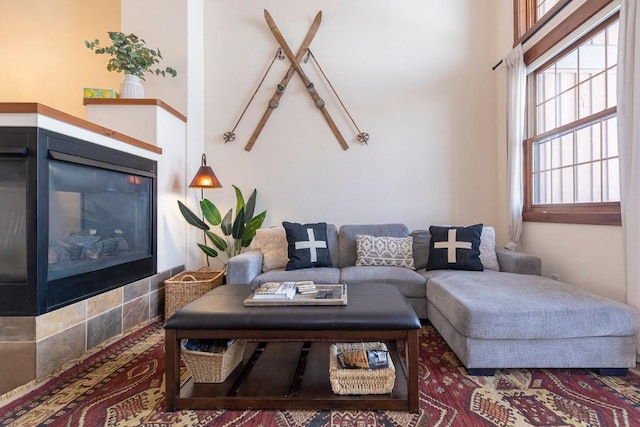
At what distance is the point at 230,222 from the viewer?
3.10 m

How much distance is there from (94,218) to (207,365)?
53.7 inches

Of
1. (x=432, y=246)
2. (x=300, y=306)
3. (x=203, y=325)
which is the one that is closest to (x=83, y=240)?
(x=203, y=325)

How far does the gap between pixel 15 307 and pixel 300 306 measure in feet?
4.87

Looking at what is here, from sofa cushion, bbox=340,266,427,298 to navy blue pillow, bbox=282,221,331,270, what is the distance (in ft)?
0.77

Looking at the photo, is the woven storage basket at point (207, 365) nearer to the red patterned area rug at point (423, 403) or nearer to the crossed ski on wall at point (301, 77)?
the red patterned area rug at point (423, 403)

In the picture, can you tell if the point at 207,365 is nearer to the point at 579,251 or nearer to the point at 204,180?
the point at 204,180

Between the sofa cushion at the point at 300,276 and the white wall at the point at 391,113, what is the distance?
90 centimetres

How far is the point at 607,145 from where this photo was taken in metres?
2.20

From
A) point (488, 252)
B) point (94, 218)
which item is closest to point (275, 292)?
point (94, 218)

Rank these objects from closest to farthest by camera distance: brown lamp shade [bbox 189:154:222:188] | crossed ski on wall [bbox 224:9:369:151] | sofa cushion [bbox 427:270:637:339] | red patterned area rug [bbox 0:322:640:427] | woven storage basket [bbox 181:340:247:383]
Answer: red patterned area rug [bbox 0:322:640:427]
woven storage basket [bbox 181:340:247:383]
sofa cushion [bbox 427:270:637:339]
brown lamp shade [bbox 189:154:222:188]
crossed ski on wall [bbox 224:9:369:151]

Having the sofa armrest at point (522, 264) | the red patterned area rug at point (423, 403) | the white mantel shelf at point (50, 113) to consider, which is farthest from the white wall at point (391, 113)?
the red patterned area rug at point (423, 403)

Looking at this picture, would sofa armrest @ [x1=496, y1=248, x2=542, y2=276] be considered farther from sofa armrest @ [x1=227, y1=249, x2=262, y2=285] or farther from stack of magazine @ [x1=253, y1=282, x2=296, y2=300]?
sofa armrest @ [x1=227, y1=249, x2=262, y2=285]

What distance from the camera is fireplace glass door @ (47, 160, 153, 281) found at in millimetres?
1827

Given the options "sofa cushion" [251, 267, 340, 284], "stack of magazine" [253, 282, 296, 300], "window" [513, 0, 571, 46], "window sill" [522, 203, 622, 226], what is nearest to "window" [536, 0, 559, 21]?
"window" [513, 0, 571, 46]
